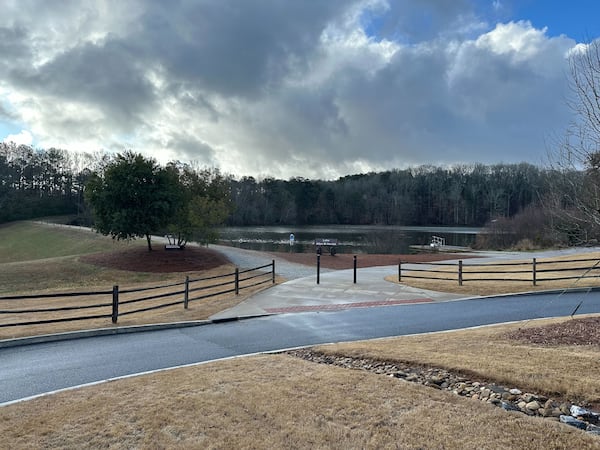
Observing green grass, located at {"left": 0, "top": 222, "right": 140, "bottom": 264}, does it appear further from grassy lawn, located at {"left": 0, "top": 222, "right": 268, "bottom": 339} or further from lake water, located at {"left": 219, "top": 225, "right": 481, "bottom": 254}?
lake water, located at {"left": 219, "top": 225, "right": 481, "bottom": 254}

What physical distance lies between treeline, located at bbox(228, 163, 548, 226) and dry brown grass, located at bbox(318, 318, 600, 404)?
9308cm

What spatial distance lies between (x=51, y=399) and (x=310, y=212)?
11147 centimetres

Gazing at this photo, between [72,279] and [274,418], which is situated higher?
[274,418]

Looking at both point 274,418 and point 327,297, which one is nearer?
point 274,418

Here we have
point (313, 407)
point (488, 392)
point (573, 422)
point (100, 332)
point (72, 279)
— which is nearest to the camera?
Answer: point (573, 422)

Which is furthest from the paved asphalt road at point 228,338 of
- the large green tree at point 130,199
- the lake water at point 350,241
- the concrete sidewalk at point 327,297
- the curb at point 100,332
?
the lake water at point 350,241

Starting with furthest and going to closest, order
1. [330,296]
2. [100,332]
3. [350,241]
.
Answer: [350,241] < [330,296] < [100,332]

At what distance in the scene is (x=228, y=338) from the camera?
867 cm

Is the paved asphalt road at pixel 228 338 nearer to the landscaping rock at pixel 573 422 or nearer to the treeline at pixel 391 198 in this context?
the landscaping rock at pixel 573 422

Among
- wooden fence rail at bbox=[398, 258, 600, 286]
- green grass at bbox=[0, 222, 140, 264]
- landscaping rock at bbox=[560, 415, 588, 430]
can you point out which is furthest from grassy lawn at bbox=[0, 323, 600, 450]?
green grass at bbox=[0, 222, 140, 264]

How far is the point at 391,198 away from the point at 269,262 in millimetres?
90231

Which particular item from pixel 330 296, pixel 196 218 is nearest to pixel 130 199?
pixel 196 218

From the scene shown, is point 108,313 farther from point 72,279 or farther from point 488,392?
point 72,279

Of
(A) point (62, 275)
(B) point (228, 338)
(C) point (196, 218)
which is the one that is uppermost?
(C) point (196, 218)
